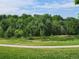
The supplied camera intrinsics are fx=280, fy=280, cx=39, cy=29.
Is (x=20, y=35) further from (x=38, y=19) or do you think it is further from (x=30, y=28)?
(x=38, y=19)

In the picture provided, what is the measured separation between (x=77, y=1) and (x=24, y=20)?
99882 millimetres

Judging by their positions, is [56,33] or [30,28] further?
[56,33]

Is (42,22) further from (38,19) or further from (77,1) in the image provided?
(77,1)

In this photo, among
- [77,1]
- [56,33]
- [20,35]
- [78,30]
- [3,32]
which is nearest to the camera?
[77,1]

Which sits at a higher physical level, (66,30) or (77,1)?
(77,1)

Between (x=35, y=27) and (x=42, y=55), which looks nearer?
(x=42, y=55)

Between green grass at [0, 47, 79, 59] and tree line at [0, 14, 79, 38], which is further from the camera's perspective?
tree line at [0, 14, 79, 38]

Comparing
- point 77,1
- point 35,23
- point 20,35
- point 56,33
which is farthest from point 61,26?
point 77,1

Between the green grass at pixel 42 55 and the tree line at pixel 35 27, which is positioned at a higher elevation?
the green grass at pixel 42 55

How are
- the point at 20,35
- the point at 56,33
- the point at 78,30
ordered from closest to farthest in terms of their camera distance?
the point at 20,35 → the point at 56,33 → the point at 78,30

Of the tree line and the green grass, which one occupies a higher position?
the green grass

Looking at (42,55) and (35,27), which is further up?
(42,55)

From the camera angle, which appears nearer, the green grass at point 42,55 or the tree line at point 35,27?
the green grass at point 42,55

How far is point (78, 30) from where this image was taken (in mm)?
121375
